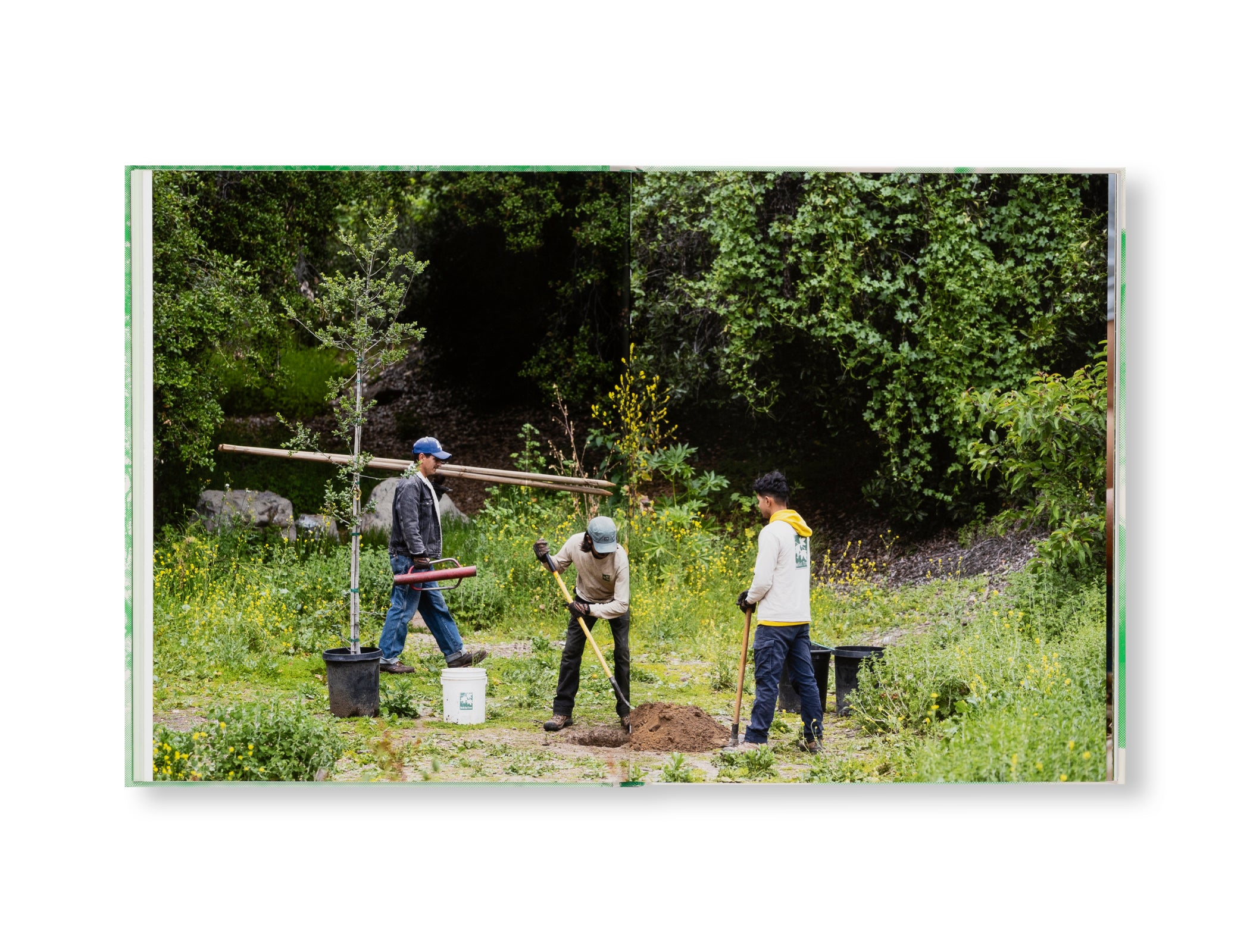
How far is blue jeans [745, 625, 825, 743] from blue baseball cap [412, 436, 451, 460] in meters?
1.87

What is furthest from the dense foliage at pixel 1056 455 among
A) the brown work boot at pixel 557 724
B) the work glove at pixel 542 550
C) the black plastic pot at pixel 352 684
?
the black plastic pot at pixel 352 684

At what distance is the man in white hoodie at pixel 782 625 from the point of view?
18.8 feet

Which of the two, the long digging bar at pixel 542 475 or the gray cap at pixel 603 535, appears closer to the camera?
the gray cap at pixel 603 535

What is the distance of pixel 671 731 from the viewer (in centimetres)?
576

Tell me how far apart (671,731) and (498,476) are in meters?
1.59

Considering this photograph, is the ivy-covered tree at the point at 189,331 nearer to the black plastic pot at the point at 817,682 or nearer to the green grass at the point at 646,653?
the green grass at the point at 646,653

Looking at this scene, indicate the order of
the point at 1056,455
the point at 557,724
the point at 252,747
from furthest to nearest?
the point at 1056,455, the point at 557,724, the point at 252,747

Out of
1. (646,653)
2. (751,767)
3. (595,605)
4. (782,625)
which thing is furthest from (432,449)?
(751,767)

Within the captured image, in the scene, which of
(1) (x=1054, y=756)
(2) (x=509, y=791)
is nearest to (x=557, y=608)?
(2) (x=509, y=791)

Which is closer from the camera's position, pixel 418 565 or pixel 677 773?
pixel 677 773

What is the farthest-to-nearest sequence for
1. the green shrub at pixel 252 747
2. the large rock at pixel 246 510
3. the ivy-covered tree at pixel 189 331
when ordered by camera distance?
the large rock at pixel 246 510, the ivy-covered tree at pixel 189 331, the green shrub at pixel 252 747

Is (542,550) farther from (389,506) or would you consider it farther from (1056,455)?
(1056,455)

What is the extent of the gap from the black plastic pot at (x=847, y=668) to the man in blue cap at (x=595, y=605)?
1.11 meters

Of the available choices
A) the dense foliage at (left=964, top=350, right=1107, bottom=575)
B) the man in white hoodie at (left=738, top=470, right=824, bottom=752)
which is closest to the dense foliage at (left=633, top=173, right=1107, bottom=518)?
the dense foliage at (left=964, top=350, right=1107, bottom=575)
